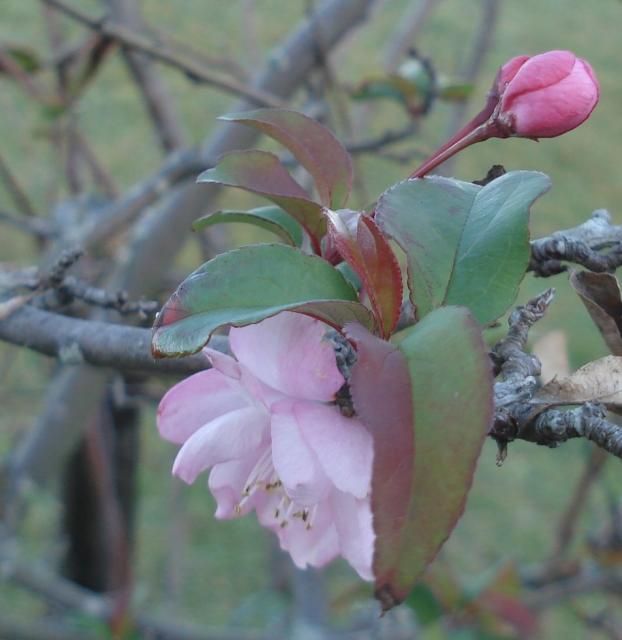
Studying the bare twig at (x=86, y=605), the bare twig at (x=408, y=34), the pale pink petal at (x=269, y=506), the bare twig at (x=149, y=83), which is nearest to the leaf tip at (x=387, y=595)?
the pale pink petal at (x=269, y=506)

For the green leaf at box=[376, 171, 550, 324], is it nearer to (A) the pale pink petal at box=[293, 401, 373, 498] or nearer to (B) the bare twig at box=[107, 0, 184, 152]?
(A) the pale pink petal at box=[293, 401, 373, 498]

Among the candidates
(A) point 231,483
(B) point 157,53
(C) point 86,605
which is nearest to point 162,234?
(B) point 157,53

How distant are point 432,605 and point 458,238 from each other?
1108 mm

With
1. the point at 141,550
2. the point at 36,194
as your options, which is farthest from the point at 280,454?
the point at 36,194

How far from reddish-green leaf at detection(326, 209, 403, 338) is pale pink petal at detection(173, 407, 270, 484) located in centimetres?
9

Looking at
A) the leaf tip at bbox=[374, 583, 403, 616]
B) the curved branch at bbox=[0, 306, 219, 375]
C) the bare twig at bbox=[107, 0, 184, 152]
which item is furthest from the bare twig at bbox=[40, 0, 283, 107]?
the leaf tip at bbox=[374, 583, 403, 616]

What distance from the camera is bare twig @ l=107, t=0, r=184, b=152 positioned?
178 cm

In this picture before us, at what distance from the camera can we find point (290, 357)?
1.61 ft

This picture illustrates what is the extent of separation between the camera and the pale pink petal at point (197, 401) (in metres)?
0.54

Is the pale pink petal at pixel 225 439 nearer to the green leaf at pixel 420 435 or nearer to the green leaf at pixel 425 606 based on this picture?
the green leaf at pixel 420 435

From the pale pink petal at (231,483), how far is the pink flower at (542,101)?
199mm

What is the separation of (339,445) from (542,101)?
216mm

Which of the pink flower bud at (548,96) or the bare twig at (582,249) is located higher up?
the pink flower bud at (548,96)

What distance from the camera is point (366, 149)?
1.49 meters
